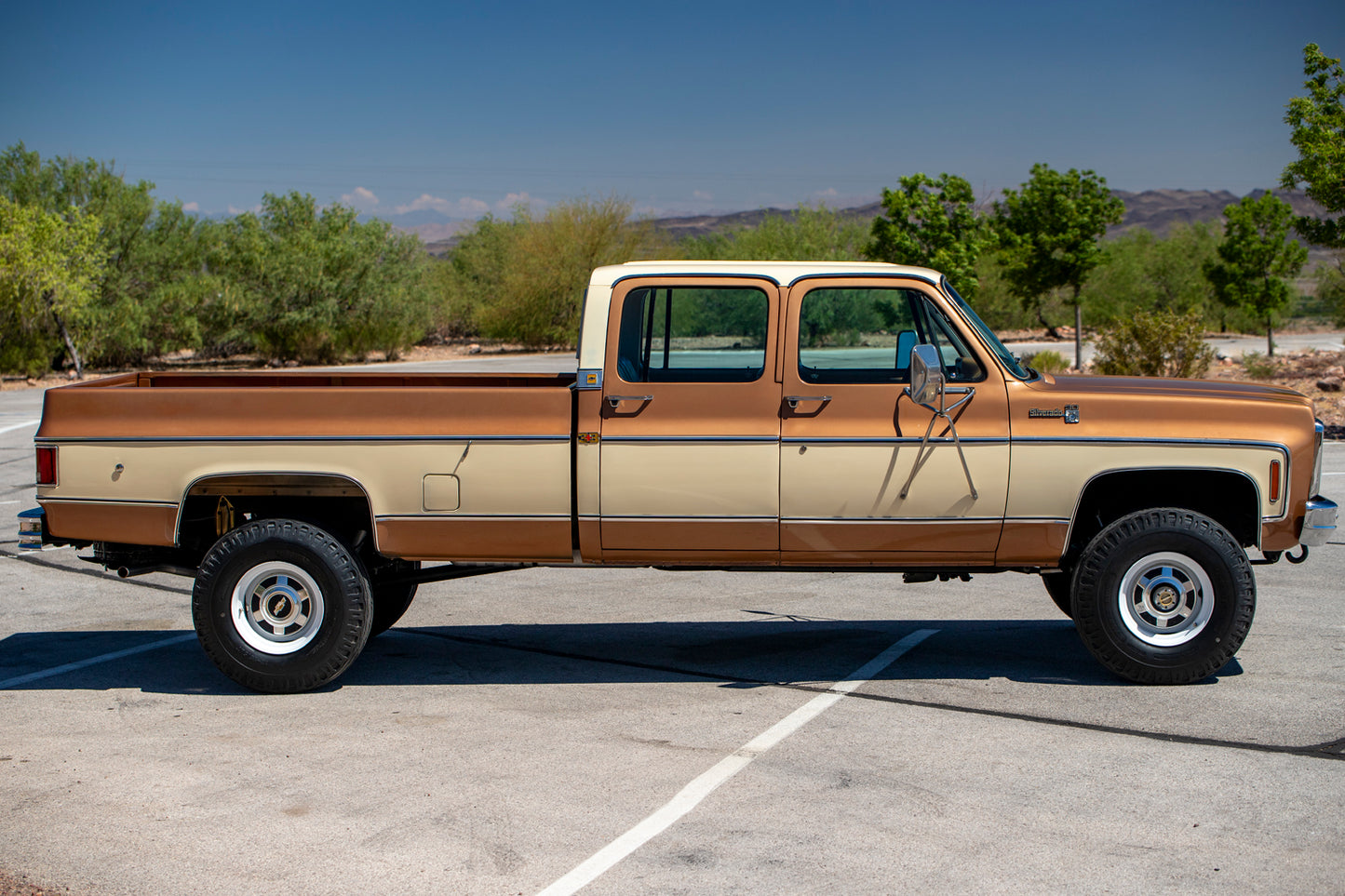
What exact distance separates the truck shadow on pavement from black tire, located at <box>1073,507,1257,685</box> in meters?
0.28

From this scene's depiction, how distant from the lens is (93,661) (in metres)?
6.75

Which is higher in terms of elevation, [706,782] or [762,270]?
[762,270]

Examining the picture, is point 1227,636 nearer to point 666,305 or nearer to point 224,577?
point 666,305

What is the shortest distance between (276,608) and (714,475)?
2.41 meters

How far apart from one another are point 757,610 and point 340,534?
296 cm

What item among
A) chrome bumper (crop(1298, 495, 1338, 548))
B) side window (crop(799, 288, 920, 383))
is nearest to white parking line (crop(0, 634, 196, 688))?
side window (crop(799, 288, 920, 383))

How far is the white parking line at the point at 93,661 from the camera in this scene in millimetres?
6340

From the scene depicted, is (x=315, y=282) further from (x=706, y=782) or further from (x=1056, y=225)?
(x=706, y=782)

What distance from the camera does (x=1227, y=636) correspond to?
5.89m

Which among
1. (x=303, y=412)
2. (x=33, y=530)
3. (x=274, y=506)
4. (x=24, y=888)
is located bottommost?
(x=24, y=888)

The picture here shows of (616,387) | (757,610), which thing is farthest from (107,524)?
(757,610)

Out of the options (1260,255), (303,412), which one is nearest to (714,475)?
(303,412)

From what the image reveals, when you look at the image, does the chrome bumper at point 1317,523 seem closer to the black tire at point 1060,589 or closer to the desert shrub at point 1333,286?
the black tire at point 1060,589

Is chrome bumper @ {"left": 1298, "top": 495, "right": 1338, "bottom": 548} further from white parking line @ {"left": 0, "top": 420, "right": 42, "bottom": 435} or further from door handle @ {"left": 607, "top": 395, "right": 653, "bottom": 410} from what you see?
white parking line @ {"left": 0, "top": 420, "right": 42, "bottom": 435}
